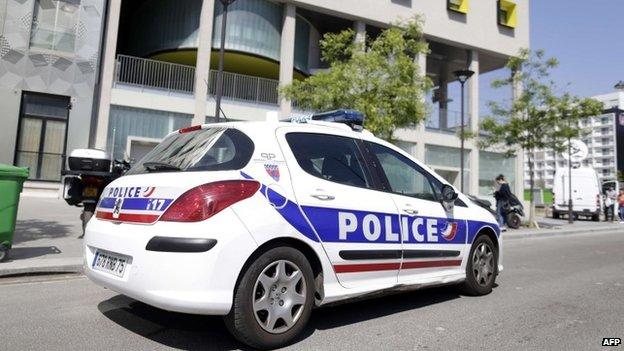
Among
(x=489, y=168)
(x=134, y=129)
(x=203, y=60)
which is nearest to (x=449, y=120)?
(x=489, y=168)

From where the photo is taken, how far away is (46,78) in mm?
16219

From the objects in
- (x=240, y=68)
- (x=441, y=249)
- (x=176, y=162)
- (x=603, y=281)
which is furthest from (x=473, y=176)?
(x=176, y=162)

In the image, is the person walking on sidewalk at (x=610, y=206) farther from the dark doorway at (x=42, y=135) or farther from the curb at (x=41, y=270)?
the dark doorway at (x=42, y=135)

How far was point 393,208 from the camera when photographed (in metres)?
3.99

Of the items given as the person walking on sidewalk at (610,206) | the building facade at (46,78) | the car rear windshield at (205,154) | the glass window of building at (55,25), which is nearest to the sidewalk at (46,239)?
the building facade at (46,78)

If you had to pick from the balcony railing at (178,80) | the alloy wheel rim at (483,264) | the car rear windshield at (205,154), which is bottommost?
the alloy wheel rim at (483,264)

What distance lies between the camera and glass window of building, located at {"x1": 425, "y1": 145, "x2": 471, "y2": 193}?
957 inches

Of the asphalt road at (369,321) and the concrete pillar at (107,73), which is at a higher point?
the concrete pillar at (107,73)

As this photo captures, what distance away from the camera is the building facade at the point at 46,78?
52.0 feet

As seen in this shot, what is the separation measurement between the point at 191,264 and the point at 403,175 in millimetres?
2300

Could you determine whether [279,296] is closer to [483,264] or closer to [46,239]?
[483,264]

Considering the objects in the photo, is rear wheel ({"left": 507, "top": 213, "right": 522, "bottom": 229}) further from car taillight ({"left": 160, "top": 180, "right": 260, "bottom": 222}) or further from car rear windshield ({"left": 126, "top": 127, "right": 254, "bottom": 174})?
car taillight ({"left": 160, "top": 180, "right": 260, "bottom": 222})

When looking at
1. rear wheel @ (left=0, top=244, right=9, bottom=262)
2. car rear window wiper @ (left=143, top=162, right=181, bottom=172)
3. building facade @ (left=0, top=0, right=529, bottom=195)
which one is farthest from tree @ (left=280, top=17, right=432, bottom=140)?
car rear window wiper @ (left=143, top=162, right=181, bottom=172)

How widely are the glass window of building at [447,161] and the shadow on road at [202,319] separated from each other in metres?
20.1
